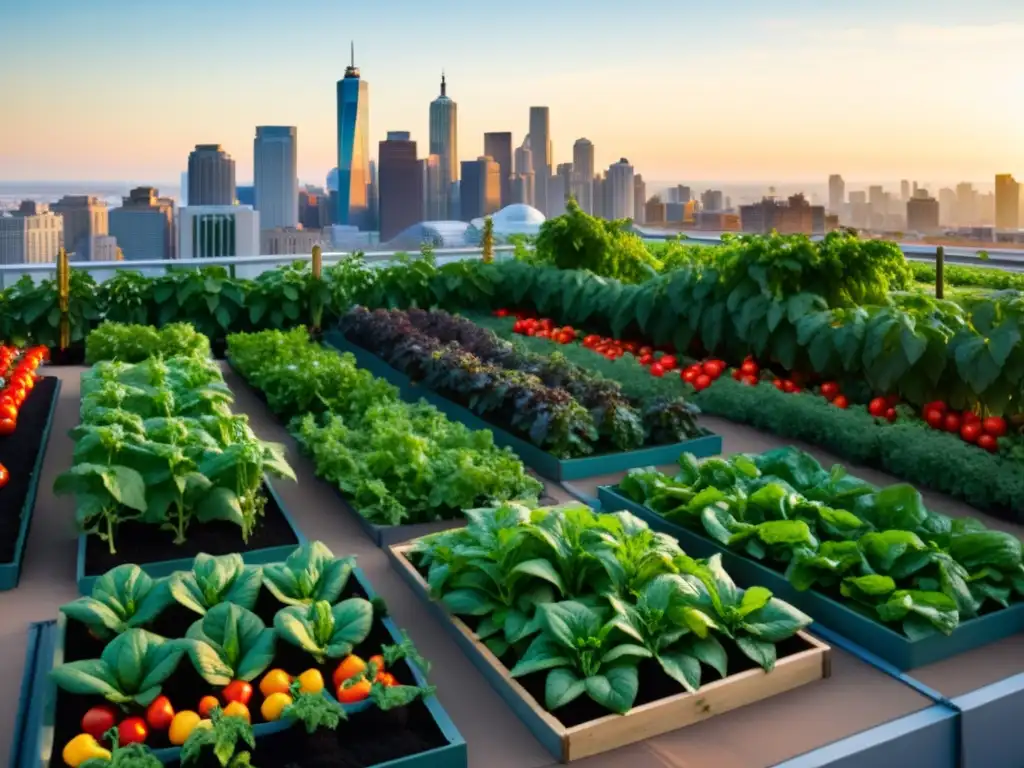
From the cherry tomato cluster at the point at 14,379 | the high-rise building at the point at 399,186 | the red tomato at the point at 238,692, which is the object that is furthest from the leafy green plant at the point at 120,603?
the high-rise building at the point at 399,186

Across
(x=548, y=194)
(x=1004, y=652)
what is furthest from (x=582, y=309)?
(x=548, y=194)

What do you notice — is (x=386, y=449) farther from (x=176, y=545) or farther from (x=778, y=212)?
(x=778, y=212)

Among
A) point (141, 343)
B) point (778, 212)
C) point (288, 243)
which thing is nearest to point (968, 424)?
point (141, 343)

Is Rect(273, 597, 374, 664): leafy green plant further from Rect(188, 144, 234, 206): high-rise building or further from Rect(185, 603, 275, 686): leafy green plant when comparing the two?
Rect(188, 144, 234, 206): high-rise building

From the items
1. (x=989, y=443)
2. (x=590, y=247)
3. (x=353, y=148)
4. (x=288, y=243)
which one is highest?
(x=353, y=148)

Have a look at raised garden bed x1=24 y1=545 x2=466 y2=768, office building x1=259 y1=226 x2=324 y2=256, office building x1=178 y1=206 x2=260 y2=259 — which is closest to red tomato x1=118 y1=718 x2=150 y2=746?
raised garden bed x1=24 y1=545 x2=466 y2=768

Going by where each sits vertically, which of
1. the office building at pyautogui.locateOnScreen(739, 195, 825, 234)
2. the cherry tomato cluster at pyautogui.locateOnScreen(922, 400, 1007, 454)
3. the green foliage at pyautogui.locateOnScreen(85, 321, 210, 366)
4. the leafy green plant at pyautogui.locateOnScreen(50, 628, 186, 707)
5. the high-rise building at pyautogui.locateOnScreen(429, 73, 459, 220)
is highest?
the high-rise building at pyautogui.locateOnScreen(429, 73, 459, 220)
